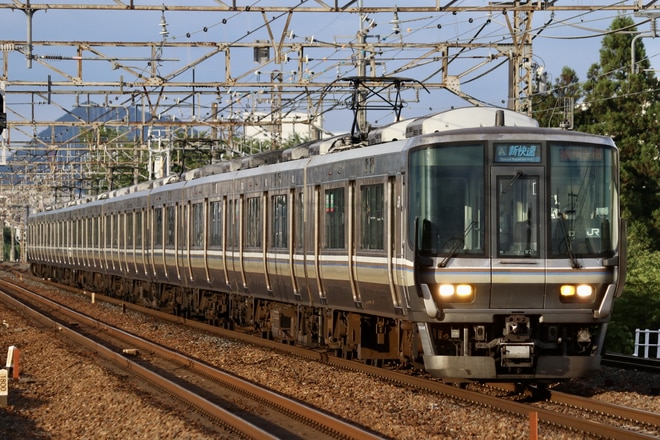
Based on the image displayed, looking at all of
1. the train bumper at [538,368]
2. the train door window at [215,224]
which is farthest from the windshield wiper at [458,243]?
the train door window at [215,224]

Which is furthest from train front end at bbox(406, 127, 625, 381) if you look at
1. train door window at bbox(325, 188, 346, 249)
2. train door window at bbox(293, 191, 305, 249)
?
train door window at bbox(293, 191, 305, 249)

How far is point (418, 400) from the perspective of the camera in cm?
1253

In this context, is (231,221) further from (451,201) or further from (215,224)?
(451,201)

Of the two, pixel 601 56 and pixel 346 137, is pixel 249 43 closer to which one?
pixel 346 137

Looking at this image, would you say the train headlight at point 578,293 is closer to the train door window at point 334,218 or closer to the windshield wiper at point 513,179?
the windshield wiper at point 513,179

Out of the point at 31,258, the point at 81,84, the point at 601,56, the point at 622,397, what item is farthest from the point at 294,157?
the point at 31,258

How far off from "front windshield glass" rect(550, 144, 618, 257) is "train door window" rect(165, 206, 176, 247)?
14307mm

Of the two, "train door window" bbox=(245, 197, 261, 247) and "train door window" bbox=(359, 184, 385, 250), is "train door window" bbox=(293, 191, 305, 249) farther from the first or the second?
"train door window" bbox=(359, 184, 385, 250)

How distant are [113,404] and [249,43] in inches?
531

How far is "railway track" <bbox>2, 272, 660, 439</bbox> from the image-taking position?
1045 centimetres

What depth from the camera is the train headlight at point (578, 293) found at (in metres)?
12.4

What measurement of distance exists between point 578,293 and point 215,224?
10.8 meters

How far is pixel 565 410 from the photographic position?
1202 centimetres

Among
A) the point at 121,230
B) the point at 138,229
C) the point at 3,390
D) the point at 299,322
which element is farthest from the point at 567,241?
the point at 121,230
